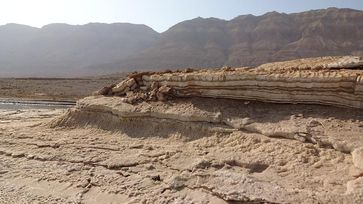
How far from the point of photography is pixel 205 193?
554cm

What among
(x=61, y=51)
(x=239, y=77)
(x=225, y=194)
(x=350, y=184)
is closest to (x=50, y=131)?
(x=239, y=77)

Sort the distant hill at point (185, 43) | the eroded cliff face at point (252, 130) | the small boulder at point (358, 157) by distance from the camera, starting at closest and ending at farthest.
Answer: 1. the small boulder at point (358, 157)
2. the eroded cliff face at point (252, 130)
3. the distant hill at point (185, 43)

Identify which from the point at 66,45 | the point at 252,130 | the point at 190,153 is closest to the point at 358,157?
the point at 252,130

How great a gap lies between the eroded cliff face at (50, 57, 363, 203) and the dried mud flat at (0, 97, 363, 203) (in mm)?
17

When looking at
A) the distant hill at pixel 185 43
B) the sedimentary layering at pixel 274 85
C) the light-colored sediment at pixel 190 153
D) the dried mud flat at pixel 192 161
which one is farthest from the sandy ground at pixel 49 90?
the distant hill at pixel 185 43

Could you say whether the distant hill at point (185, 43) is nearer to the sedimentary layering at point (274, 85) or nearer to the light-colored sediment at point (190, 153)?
the sedimentary layering at point (274, 85)

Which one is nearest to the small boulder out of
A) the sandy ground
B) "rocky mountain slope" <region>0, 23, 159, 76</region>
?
the sandy ground

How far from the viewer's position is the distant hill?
65125 millimetres

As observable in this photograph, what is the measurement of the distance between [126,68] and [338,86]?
6975cm

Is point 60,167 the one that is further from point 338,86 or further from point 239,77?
point 338,86

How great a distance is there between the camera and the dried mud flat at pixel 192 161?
206 inches

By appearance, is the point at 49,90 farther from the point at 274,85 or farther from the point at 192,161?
the point at 192,161

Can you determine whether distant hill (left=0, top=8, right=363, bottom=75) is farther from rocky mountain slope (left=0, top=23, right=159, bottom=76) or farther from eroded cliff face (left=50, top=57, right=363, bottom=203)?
eroded cliff face (left=50, top=57, right=363, bottom=203)

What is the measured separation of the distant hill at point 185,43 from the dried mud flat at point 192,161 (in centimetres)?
5254
